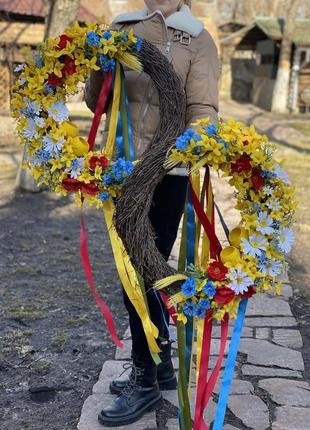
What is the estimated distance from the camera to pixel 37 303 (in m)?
4.48

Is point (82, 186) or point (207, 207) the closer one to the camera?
point (82, 186)

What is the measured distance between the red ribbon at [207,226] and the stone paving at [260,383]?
894 millimetres

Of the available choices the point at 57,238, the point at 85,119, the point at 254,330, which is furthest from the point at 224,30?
the point at 254,330

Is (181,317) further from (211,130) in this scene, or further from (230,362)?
(211,130)

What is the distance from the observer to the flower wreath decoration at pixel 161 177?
2348 millimetres

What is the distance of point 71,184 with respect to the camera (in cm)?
256

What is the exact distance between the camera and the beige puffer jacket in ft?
8.61

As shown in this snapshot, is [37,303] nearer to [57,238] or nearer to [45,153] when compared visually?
[57,238]

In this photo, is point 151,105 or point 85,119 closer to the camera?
point 151,105

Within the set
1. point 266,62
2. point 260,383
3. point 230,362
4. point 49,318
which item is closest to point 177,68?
point 230,362

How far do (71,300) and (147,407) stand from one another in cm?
175

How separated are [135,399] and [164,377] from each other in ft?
1.00

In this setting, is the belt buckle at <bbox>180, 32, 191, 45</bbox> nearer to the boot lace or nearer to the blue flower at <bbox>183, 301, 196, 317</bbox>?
the blue flower at <bbox>183, 301, 196, 317</bbox>

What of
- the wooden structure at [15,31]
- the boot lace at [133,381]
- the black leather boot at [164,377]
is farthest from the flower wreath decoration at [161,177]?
the wooden structure at [15,31]
